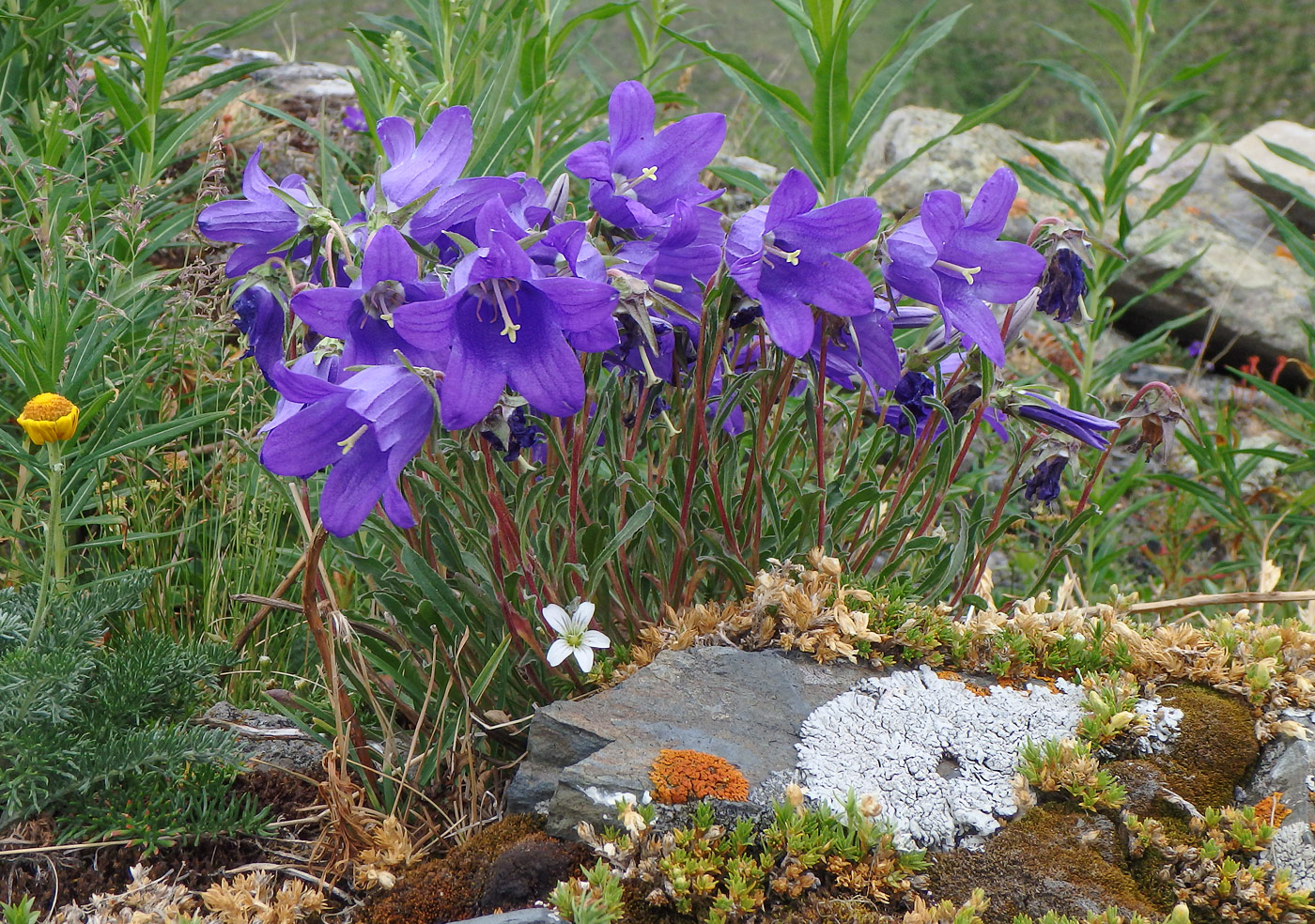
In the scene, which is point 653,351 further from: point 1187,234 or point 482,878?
point 1187,234

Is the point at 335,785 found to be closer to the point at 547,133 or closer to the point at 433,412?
the point at 433,412

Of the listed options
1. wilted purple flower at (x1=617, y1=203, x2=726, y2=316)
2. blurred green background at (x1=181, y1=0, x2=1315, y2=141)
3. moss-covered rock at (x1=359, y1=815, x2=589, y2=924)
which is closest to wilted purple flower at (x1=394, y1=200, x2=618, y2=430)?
wilted purple flower at (x1=617, y1=203, x2=726, y2=316)

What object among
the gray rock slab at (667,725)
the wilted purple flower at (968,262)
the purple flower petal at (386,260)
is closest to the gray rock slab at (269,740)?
the gray rock slab at (667,725)

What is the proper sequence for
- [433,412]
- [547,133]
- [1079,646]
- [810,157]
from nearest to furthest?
[433,412], [1079,646], [810,157], [547,133]

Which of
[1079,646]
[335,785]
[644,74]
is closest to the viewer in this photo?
[335,785]

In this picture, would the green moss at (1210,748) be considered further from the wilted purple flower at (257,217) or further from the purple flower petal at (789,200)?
the wilted purple flower at (257,217)

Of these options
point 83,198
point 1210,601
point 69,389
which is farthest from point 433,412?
point 83,198

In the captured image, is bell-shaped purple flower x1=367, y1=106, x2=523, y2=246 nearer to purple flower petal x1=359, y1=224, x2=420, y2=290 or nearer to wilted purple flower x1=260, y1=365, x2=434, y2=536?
purple flower petal x1=359, y1=224, x2=420, y2=290
